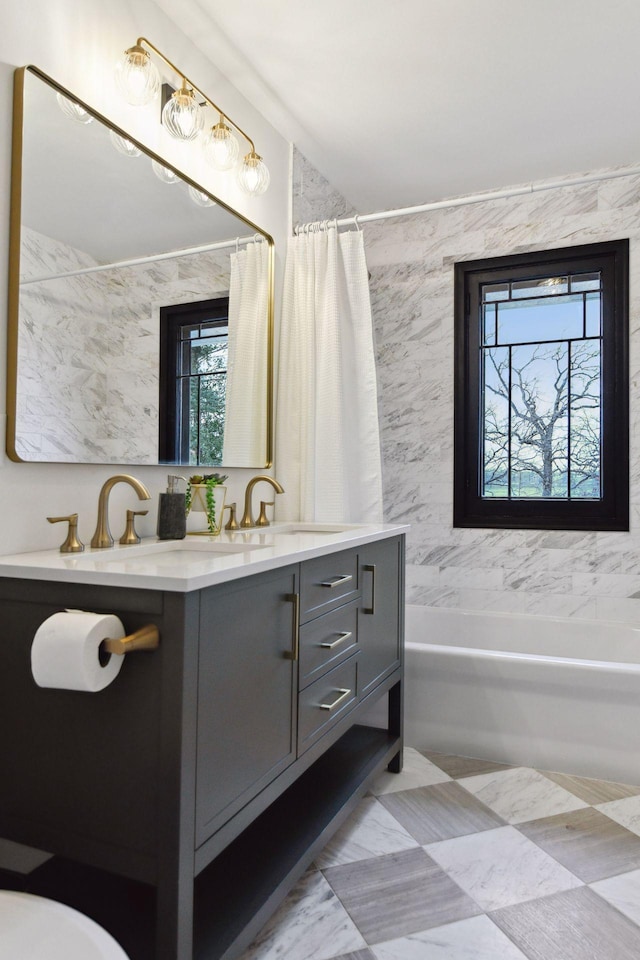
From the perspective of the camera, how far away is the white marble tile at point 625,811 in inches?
75.3

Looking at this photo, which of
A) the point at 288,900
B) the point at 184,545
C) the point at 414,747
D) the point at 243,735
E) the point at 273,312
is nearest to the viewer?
the point at 243,735

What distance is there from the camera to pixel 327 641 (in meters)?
1.68

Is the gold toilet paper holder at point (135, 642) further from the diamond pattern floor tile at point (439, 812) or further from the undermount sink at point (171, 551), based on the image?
the diamond pattern floor tile at point (439, 812)

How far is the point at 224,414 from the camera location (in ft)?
7.37

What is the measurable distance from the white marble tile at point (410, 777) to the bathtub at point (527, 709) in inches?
4.9

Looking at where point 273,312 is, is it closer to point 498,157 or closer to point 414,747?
point 498,157

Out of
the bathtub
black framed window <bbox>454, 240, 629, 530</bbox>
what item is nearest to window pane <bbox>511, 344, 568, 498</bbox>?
black framed window <bbox>454, 240, 629, 530</bbox>

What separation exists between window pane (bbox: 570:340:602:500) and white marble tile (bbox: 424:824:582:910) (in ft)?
5.67

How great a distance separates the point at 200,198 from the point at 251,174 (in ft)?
0.91

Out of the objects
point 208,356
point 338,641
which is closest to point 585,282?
point 208,356

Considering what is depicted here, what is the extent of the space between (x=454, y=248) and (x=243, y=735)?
2.77m

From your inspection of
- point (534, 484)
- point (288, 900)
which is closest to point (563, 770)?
point (288, 900)

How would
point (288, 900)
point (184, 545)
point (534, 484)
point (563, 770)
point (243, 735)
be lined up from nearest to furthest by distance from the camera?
point (243, 735) → point (288, 900) → point (184, 545) → point (563, 770) → point (534, 484)

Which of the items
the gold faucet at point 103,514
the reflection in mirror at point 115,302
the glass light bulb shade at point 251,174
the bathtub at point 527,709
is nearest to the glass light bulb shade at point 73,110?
the reflection in mirror at point 115,302
